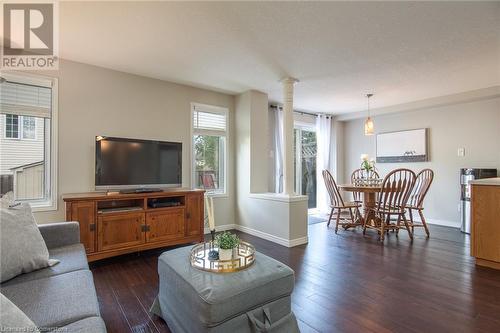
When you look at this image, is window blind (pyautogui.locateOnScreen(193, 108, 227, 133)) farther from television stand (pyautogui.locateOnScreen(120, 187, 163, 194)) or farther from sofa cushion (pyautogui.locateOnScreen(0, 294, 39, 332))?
sofa cushion (pyautogui.locateOnScreen(0, 294, 39, 332))

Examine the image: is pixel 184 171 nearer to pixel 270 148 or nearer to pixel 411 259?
pixel 270 148

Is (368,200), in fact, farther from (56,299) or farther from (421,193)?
(56,299)

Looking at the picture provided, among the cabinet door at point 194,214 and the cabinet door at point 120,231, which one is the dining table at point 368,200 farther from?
the cabinet door at point 120,231

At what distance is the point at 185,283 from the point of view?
1468 mm

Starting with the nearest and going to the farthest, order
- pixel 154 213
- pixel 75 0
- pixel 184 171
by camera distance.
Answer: pixel 75 0 < pixel 154 213 < pixel 184 171

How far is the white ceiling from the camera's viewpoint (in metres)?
2.13

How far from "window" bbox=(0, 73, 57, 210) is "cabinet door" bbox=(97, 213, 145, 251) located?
69cm

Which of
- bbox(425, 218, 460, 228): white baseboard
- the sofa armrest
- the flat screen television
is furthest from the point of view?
bbox(425, 218, 460, 228): white baseboard

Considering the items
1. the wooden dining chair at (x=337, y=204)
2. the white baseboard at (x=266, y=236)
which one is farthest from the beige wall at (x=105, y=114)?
the wooden dining chair at (x=337, y=204)

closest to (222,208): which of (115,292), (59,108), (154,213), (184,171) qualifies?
(184,171)

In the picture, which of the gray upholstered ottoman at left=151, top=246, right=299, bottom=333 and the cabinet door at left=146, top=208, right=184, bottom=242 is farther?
A: the cabinet door at left=146, top=208, right=184, bottom=242

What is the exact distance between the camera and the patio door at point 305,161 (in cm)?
581

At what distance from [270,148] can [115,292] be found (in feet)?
11.6

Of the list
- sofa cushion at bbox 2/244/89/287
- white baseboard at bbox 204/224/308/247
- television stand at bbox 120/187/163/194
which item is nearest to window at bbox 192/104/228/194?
white baseboard at bbox 204/224/308/247
